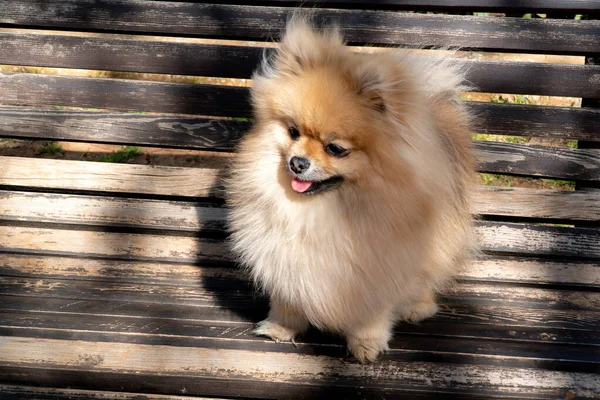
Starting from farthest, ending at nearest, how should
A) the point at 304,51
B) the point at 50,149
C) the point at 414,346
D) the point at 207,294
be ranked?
the point at 50,149
the point at 207,294
the point at 414,346
the point at 304,51

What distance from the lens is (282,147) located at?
1816 mm

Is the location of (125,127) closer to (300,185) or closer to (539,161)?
(300,185)

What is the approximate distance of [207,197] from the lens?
2.58 metres

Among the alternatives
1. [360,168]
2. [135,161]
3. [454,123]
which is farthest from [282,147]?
[135,161]

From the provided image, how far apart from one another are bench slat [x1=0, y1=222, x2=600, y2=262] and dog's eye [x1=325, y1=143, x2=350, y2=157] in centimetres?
97

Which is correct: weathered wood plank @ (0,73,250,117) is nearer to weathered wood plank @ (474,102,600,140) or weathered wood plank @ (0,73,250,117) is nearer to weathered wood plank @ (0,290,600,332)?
weathered wood plank @ (0,290,600,332)

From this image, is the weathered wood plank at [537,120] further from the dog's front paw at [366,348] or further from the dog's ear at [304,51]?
the dog's front paw at [366,348]

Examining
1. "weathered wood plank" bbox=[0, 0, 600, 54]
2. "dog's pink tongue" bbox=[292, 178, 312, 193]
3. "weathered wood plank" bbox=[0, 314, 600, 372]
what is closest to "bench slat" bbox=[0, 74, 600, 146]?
"weathered wood plank" bbox=[0, 0, 600, 54]

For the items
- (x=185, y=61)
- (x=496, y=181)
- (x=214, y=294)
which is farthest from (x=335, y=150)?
(x=496, y=181)

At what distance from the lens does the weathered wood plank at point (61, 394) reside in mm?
1844

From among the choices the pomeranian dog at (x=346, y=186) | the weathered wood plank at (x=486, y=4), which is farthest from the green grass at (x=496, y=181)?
the pomeranian dog at (x=346, y=186)

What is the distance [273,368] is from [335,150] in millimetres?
720

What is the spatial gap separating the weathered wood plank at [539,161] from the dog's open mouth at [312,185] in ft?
2.91

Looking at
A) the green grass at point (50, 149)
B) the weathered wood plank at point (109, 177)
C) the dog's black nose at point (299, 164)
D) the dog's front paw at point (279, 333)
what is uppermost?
the green grass at point (50, 149)
